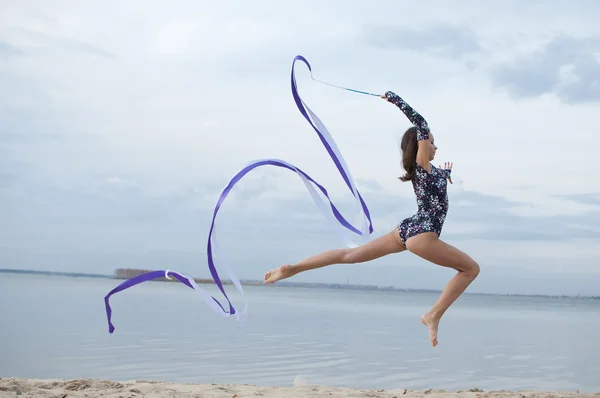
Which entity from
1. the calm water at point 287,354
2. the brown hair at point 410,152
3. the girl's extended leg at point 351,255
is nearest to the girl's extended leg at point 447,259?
the girl's extended leg at point 351,255

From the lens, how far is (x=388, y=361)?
1361cm

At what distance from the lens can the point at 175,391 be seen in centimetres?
738

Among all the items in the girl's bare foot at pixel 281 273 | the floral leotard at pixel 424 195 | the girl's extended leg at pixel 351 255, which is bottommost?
the girl's bare foot at pixel 281 273

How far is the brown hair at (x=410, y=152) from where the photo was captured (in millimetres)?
5824

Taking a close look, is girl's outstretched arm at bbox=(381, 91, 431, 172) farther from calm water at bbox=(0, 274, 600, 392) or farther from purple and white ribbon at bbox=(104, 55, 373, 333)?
calm water at bbox=(0, 274, 600, 392)

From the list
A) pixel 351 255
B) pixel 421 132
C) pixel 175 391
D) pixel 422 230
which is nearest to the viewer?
pixel 422 230

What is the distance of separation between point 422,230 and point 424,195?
0.32 m

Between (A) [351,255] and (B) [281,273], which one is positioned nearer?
(A) [351,255]

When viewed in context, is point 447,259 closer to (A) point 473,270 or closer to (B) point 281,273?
(A) point 473,270

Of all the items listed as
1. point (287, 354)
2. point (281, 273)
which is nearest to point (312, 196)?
point (281, 273)

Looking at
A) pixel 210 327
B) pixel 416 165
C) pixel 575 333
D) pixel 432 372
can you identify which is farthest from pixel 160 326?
pixel 416 165


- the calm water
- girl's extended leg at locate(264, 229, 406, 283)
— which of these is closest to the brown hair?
girl's extended leg at locate(264, 229, 406, 283)

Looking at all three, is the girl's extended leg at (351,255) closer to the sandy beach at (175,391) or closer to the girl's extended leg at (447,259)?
the girl's extended leg at (447,259)

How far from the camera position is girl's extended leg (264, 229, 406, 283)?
577 centimetres
